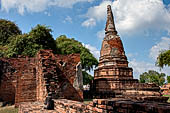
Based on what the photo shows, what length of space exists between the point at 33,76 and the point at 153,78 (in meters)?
47.5

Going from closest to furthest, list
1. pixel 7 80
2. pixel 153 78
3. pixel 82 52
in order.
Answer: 1. pixel 7 80
2. pixel 82 52
3. pixel 153 78

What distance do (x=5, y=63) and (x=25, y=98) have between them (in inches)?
124

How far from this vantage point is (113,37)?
15.6m

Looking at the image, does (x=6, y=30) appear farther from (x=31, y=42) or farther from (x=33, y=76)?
(x=33, y=76)

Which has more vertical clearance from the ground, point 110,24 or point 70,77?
point 110,24

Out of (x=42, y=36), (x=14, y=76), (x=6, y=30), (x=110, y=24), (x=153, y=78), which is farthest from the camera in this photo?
(x=153, y=78)

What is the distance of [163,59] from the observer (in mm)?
19484

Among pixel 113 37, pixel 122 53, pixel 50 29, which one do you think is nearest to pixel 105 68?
pixel 122 53

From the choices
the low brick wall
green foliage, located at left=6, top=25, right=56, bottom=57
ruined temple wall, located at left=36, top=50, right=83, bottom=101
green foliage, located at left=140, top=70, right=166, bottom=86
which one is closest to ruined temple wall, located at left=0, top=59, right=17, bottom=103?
ruined temple wall, located at left=36, top=50, right=83, bottom=101

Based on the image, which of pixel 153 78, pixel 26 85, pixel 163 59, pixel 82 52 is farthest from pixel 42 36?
pixel 153 78

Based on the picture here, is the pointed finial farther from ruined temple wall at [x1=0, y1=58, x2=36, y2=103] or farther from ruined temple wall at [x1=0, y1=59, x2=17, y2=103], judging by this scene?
ruined temple wall at [x1=0, y1=59, x2=17, y2=103]

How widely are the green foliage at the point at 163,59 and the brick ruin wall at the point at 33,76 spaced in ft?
45.2

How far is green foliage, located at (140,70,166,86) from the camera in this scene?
159ft

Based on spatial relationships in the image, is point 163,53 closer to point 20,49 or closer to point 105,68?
point 105,68
